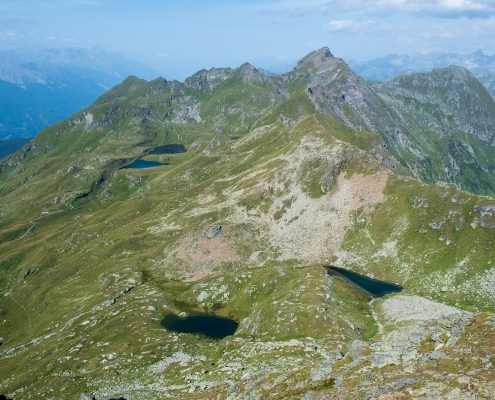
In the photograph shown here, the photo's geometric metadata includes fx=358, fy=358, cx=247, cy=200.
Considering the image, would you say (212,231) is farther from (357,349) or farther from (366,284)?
(357,349)

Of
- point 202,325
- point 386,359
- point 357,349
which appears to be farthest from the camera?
point 202,325

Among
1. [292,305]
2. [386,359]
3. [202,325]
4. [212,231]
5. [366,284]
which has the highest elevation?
[386,359]

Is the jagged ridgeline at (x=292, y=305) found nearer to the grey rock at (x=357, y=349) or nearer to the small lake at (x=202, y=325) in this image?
the grey rock at (x=357, y=349)

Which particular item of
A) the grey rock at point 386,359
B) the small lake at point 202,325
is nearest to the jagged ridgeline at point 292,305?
the grey rock at point 386,359

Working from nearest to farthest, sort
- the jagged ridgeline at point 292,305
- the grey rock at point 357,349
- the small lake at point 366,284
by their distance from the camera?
the jagged ridgeline at point 292,305 → the grey rock at point 357,349 → the small lake at point 366,284

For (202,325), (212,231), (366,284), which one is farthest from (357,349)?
(212,231)

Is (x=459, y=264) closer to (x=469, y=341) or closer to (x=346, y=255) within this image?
(x=346, y=255)
